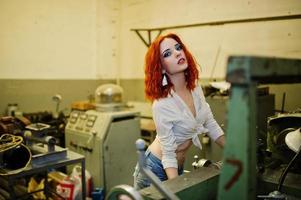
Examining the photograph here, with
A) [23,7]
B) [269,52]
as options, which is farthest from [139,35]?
[269,52]

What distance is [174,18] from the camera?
3.77 m

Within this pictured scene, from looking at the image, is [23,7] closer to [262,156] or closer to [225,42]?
[225,42]

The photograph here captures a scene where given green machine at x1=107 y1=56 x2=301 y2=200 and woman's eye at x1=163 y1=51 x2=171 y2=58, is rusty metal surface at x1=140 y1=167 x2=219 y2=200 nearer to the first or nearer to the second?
green machine at x1=107 y1=56 x2=301 y2=200

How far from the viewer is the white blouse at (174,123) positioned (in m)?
1.41

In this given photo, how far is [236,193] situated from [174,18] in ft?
11.2

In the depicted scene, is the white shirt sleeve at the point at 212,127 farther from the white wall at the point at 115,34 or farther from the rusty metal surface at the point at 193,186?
the white wall at the point at 115,34

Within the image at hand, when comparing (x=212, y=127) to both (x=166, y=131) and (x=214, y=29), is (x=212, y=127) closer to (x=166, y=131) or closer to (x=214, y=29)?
(x=166, y=131)

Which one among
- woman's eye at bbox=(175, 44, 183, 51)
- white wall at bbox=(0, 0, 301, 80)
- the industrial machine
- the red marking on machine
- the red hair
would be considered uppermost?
white wall at bbox=(0, 0, 301, 80)

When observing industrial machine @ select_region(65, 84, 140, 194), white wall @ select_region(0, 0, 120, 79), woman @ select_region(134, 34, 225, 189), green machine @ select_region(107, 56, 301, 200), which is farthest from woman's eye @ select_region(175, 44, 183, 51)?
white wall @ select_region(0, 0, 120, 79)

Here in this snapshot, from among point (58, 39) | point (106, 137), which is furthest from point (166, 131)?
point (58, 39)

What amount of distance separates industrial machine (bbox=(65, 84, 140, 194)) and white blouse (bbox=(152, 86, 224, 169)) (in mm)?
1620

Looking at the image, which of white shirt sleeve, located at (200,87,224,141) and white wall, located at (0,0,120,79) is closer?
white shirt sleeve, located at (200,87,224,141)

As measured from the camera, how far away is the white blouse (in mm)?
1405

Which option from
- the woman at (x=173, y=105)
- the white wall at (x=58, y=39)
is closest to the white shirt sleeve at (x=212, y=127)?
the woman at (x=173, y=105)
